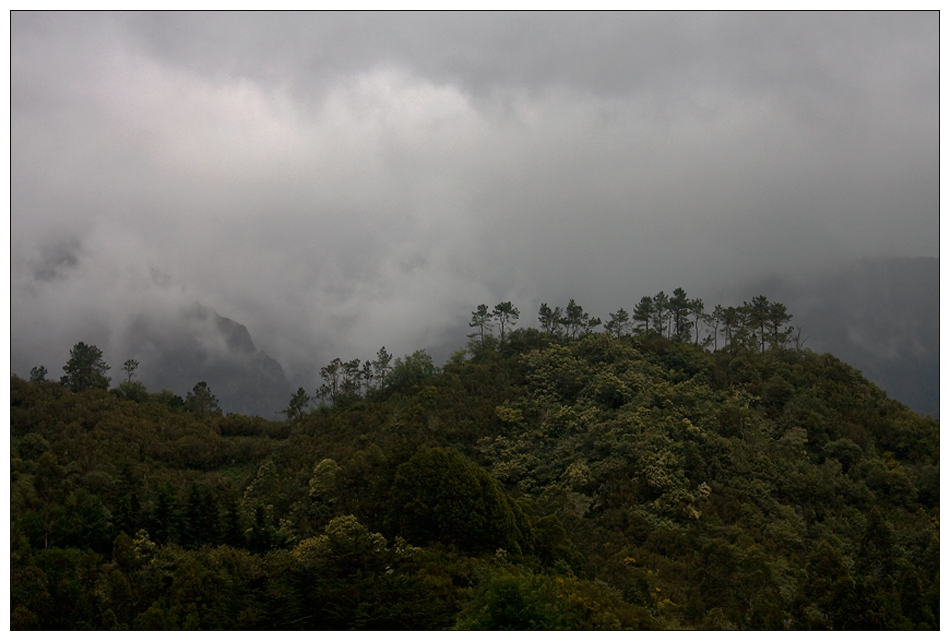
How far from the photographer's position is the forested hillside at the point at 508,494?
17031mm

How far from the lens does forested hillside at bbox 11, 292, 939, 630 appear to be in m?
17.0

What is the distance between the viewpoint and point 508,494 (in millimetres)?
31562

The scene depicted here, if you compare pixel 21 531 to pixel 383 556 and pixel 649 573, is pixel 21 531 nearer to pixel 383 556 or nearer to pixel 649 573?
pixel 383 556

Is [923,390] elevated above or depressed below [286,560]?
above

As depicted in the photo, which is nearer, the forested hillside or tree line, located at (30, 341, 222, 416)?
the forested hillside

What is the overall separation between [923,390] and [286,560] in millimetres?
71581

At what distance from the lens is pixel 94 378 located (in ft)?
186

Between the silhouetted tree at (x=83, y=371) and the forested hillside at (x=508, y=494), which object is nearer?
the forested hillside at (x=508, y=494)

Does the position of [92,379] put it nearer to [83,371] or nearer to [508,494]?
[83,371]

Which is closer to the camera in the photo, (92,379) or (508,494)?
(508,494)

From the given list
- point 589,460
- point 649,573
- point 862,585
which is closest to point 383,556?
point 649,573

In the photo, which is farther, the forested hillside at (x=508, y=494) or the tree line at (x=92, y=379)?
the tree line at (x=92, y=379)

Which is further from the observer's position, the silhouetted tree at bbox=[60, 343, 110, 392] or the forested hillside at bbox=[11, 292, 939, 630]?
the silhouetted tree at bbox=[60, 343, 110, 392]

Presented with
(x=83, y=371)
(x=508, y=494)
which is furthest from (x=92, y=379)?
(x=508, y=494)
